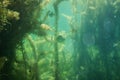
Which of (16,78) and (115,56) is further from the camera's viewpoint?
(115,56)

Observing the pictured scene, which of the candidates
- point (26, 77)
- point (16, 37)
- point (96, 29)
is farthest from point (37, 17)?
point (96, 29)

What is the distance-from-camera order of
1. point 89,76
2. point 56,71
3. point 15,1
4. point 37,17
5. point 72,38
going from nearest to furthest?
point 15,1 → point 37,17 → point 56,71 → point 89,76 → point 72,38

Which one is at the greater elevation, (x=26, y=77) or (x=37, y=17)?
(x=37, y=17)

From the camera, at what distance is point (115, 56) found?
11.8 m

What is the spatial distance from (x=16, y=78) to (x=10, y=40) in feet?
3.68

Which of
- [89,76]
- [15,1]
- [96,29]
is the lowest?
[89,76]

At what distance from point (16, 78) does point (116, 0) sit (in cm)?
648

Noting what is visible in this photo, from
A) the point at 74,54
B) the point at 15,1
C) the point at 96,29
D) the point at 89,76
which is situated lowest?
the point at 89,76

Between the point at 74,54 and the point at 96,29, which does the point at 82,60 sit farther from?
the point at 96,29

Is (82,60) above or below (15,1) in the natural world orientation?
below

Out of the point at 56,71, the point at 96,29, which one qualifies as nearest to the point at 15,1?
the point at 56,71

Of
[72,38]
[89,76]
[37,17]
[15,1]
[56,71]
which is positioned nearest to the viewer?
[15,1]

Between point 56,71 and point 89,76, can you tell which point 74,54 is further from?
point 56,71

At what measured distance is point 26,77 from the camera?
746 cm
